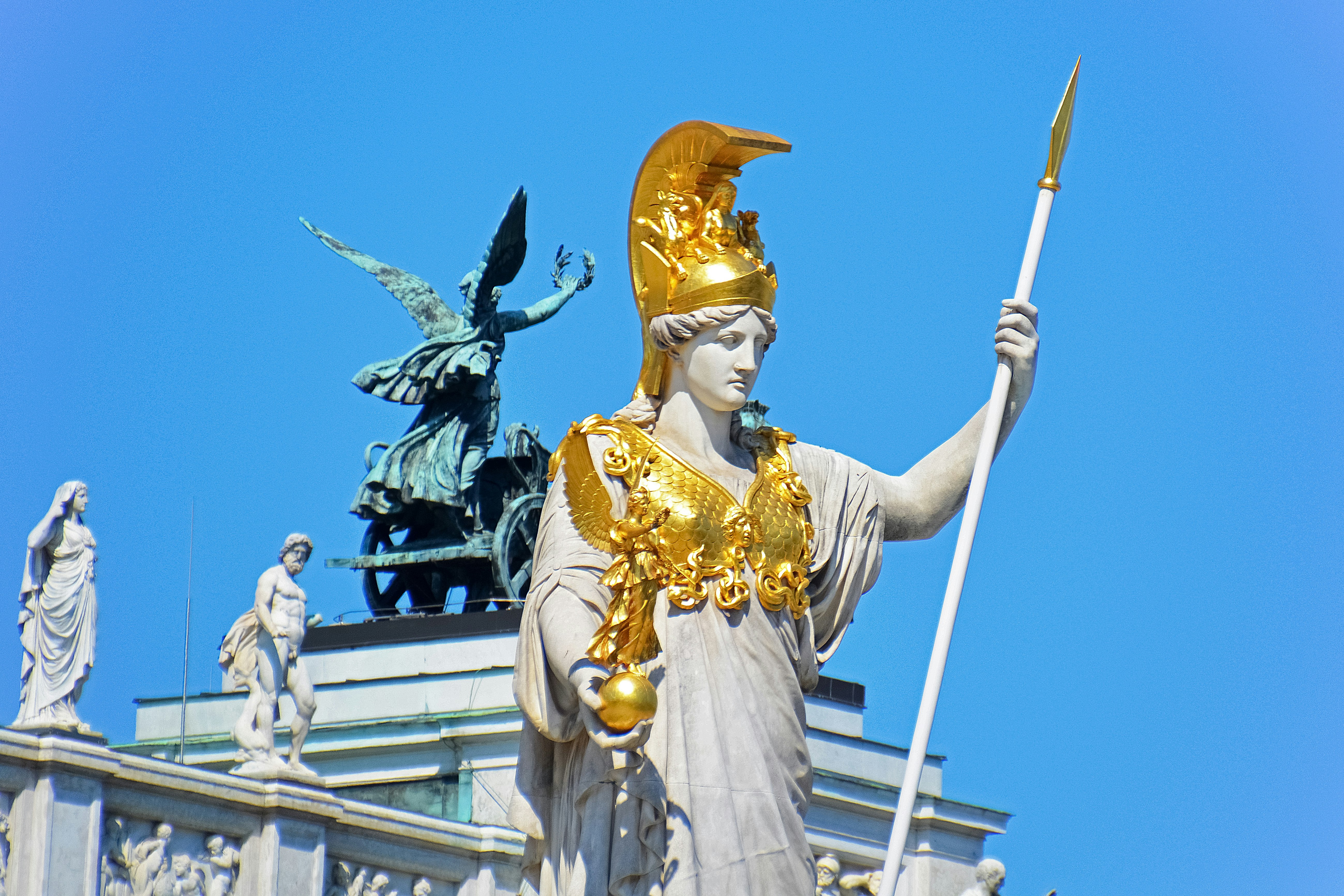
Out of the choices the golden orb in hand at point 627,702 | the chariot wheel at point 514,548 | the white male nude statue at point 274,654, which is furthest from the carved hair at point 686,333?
the chariot wheel at point 514,548

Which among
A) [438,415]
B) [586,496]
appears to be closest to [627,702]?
[586,496]

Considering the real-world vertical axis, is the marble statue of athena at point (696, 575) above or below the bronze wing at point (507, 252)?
below

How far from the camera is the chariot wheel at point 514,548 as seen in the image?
98.5ft

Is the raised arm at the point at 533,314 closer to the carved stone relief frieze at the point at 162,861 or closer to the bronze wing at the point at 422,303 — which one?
the bronze wing at the point at 422,303

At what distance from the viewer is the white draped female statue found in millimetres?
19312

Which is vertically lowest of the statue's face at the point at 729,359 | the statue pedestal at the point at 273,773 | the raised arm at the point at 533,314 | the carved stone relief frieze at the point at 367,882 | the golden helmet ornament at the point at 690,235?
the statue's face at the point at 729,359

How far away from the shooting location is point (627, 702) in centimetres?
828

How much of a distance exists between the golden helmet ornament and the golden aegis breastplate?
36cm

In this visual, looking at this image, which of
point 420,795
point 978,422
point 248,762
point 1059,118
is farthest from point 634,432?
point 420,795

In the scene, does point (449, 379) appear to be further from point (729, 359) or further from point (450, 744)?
point (729, 359)

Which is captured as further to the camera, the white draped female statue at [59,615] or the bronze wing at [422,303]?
the bronze wing at [422,303]

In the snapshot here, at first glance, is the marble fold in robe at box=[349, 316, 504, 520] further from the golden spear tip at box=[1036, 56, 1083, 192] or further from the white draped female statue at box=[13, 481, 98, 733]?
the golden spear tip at box=[1036, 56, 1083, 192]

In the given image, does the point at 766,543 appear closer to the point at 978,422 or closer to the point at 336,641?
the point at 978,422

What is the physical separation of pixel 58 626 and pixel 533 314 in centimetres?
1388
